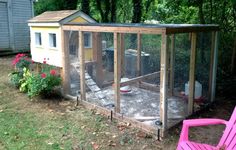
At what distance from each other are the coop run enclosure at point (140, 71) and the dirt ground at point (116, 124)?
20 centimetres

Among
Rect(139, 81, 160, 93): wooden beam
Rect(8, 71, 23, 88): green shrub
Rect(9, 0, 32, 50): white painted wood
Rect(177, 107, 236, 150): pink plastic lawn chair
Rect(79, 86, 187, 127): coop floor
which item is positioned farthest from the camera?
Rect(9, 0, 32, 50): white painted wood

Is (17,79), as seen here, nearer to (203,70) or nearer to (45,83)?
(45,83)

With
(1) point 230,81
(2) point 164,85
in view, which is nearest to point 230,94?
(1) point 230,81

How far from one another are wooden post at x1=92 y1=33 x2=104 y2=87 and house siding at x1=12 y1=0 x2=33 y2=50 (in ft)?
25.1

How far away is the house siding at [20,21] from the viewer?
1205 cm

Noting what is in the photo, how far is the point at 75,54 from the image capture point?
5695mm

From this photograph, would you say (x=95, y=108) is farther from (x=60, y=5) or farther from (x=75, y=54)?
(x=60, y=5)

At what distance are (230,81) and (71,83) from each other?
3.98 metres

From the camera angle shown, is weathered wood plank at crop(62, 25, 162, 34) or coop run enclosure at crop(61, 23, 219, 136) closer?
weathered wood plank at crop(62, 25, 162, 34)

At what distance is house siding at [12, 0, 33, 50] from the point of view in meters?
12.1

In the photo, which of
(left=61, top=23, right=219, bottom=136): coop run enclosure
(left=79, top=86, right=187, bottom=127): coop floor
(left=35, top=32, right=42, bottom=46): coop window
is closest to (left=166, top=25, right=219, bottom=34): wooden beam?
(left=61, top=23, right=219, bottom=136): coop run enclosure

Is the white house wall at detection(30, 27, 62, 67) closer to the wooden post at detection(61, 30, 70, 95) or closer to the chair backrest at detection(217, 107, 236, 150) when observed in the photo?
the wooden post at detection(61, 30, 70, 95)

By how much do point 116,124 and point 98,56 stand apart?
2.16 meters

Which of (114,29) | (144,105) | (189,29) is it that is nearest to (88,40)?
(114,29)
